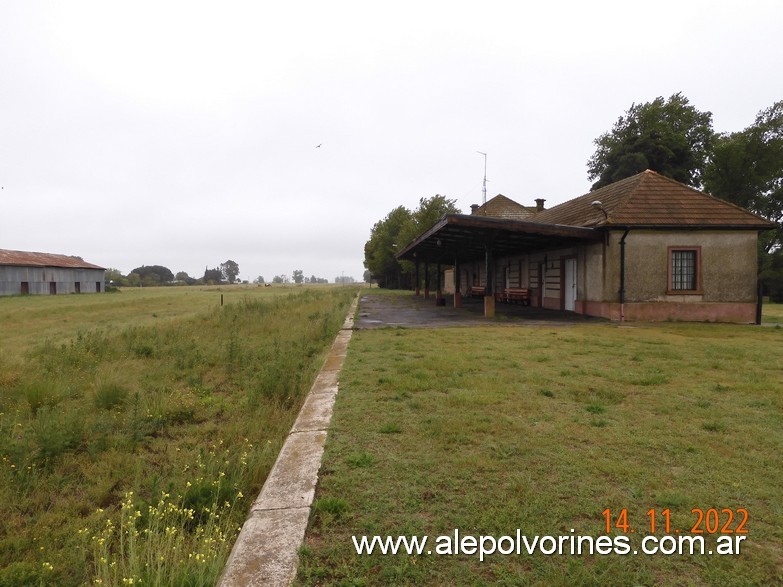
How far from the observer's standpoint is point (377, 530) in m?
2.62

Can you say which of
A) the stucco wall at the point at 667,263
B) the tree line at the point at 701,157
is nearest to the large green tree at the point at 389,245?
the tree line at the point at 701,157

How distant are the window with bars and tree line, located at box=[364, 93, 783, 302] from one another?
25.2 metres

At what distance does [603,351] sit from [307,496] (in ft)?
24.8

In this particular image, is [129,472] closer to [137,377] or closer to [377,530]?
[377,530]

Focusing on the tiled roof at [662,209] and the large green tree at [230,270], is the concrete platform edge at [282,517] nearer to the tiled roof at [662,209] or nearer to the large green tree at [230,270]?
the tiled roof at [662,209]

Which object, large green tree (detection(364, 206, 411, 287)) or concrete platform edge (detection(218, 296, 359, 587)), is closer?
concrete platform edge (detection(218, 296, 359, 587))

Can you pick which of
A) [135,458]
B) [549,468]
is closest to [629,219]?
[549,468]

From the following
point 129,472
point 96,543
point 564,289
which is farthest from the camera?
point 564,289

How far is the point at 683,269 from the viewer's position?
15.0 metres

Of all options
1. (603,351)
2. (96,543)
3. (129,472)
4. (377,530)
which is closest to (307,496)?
(377,530)

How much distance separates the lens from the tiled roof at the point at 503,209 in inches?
1641

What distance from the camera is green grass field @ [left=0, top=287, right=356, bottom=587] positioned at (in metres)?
2.60

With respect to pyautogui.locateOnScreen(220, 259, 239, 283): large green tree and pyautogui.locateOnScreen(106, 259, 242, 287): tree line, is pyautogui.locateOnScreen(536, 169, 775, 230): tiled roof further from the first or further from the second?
pyautogui.locateOnScreen(220, 259, 239, 283): large green tree

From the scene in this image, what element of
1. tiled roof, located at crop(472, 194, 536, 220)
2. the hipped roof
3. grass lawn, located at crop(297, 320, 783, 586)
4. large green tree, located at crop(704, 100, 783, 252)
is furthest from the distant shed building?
large green tree, located at crop(704, 100, 783, 252)
